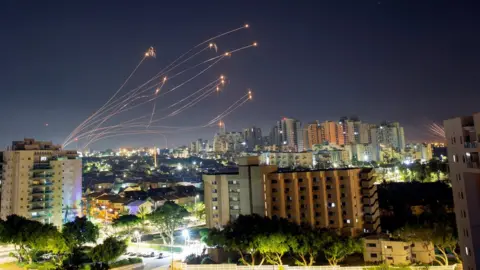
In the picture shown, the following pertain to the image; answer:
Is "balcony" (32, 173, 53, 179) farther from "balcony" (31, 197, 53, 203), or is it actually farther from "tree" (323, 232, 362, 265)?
"tree" (323, 232, 362, 265)

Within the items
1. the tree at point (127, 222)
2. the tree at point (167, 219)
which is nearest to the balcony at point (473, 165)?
the tree at point (167, 219)

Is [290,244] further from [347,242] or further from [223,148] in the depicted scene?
[223,148]

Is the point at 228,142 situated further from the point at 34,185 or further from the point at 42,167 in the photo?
the point at 34,185

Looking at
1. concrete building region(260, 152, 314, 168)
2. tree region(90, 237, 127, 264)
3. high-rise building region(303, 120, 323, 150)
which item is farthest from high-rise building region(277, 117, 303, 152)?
tree region(90, 237, 127, 264)

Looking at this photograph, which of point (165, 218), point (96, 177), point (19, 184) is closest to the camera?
point (165, 218)

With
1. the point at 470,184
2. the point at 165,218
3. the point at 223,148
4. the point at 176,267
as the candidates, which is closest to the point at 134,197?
the point at 165,218

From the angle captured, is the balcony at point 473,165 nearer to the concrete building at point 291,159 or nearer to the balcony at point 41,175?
the balcony at point 41,175
